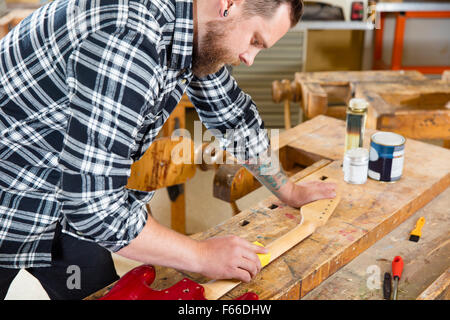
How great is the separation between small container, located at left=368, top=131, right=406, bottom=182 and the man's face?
1.98 feet

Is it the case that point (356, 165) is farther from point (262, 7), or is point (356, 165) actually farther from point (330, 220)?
point (262, 7)

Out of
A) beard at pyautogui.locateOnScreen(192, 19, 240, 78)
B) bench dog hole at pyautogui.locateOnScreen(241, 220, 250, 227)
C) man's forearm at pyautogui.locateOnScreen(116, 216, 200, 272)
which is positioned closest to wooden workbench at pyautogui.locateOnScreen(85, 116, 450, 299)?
bench dog hole at pyautogui.locateOnScreen(241, 220, 250, 227)

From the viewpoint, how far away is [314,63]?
4066 millimetres

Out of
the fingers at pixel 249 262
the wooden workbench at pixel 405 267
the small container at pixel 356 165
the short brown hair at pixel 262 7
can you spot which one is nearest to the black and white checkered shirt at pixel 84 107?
the short brown hair at pixel 262 7

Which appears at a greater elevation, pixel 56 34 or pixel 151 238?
pixel 56 34

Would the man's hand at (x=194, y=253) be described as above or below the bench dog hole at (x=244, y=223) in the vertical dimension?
above

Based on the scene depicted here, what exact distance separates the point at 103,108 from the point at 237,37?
336mm

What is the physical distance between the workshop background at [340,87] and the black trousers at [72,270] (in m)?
0.49

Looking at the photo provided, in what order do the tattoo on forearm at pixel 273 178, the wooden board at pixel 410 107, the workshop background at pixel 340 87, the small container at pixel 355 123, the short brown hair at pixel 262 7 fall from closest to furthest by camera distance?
1. the short brown hair at pixel 262 7
2. the workshop background at pixel 340 87
3. the tattoo on forearm at pixel 273 178
4. the small container at pixel 355 123
5. the wooden board at pixel 410 107

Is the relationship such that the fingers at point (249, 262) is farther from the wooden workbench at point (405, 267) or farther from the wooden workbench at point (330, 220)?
the wooden workbench at point (405, 267)

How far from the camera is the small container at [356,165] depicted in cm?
152

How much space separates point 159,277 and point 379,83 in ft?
6.35
